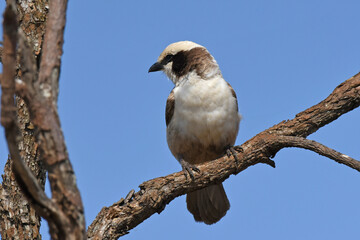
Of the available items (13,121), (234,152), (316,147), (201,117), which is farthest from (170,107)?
(13,121)

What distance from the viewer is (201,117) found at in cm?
574

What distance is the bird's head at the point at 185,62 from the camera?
6.02m

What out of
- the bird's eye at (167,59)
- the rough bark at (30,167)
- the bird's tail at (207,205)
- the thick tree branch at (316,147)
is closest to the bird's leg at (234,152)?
the thick tree branch at (316,147)

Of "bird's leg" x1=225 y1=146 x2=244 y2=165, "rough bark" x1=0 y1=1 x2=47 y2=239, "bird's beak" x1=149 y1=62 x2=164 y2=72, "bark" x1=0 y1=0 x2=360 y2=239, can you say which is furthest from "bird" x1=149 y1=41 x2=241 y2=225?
"rough bark" x1=0 y1=1 x2=47 y2=239

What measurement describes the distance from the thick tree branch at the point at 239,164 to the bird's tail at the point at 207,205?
2.97 ft

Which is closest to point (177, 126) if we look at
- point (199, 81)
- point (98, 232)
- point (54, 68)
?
point (199, 81)

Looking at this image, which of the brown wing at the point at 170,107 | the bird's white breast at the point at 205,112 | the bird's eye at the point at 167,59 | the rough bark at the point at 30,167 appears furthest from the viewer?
the bird's eye at the point at 167,59

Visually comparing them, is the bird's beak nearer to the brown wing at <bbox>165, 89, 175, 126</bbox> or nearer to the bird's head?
the bird's head

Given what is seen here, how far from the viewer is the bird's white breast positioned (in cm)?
575

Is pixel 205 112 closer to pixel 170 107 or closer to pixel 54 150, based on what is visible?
pixel 170 107

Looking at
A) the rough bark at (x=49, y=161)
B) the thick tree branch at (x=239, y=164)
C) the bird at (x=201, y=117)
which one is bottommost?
the rough bark at (x=49, y=161)

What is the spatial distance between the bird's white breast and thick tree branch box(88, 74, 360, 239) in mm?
594

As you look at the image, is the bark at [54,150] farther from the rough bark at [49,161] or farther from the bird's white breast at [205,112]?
the bird's white breast at [205,112]

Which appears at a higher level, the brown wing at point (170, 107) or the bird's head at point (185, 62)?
the bird's head at point (185, 62)
